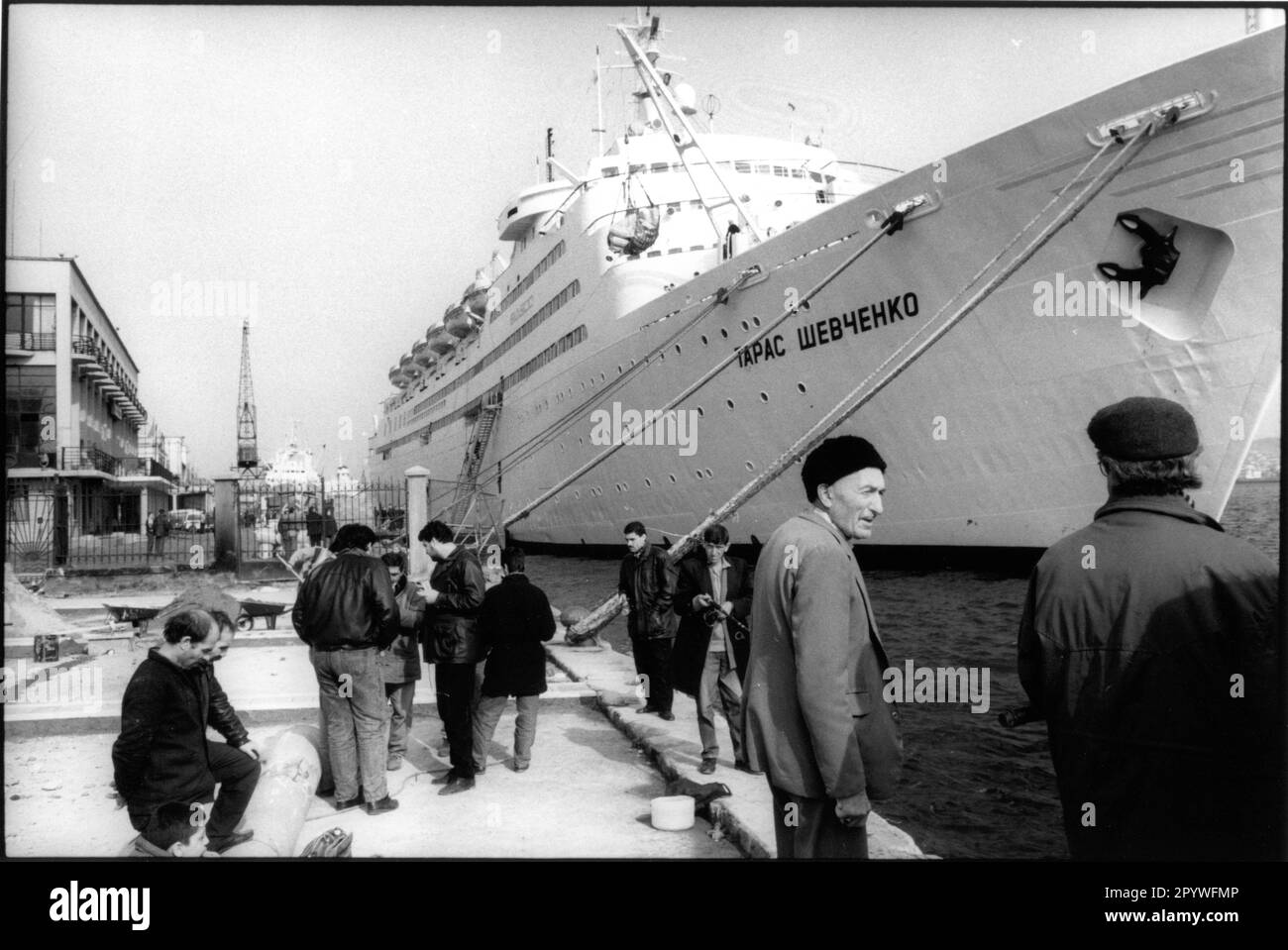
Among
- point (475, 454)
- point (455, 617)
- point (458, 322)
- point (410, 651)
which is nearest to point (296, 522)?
point (410, 651)

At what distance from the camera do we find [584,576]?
19.0m

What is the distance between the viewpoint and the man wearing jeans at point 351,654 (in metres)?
4.07

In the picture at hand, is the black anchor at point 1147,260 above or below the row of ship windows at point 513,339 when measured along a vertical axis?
below

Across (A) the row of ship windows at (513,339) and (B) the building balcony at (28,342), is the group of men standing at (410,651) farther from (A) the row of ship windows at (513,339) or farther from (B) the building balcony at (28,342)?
(A) the row of ship windows at (513,339)

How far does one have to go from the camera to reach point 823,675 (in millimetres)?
2426

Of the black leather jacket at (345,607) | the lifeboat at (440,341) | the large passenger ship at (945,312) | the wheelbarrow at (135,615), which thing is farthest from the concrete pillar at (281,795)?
the lifeboat at (440,341)

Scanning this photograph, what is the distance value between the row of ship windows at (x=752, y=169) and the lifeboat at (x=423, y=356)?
49.7 ft

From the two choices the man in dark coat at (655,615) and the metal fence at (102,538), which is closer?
the man in dark coat at (655,615)

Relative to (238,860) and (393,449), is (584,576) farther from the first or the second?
(393,449)

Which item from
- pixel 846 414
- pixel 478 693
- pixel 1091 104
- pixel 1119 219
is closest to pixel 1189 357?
pixel 1119 219

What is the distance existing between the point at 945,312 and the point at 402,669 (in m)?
7.75

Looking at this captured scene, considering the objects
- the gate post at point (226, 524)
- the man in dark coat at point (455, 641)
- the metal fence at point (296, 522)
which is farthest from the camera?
the metal fence at point (296, 522)

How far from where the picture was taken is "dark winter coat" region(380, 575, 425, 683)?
4949 millimetres
